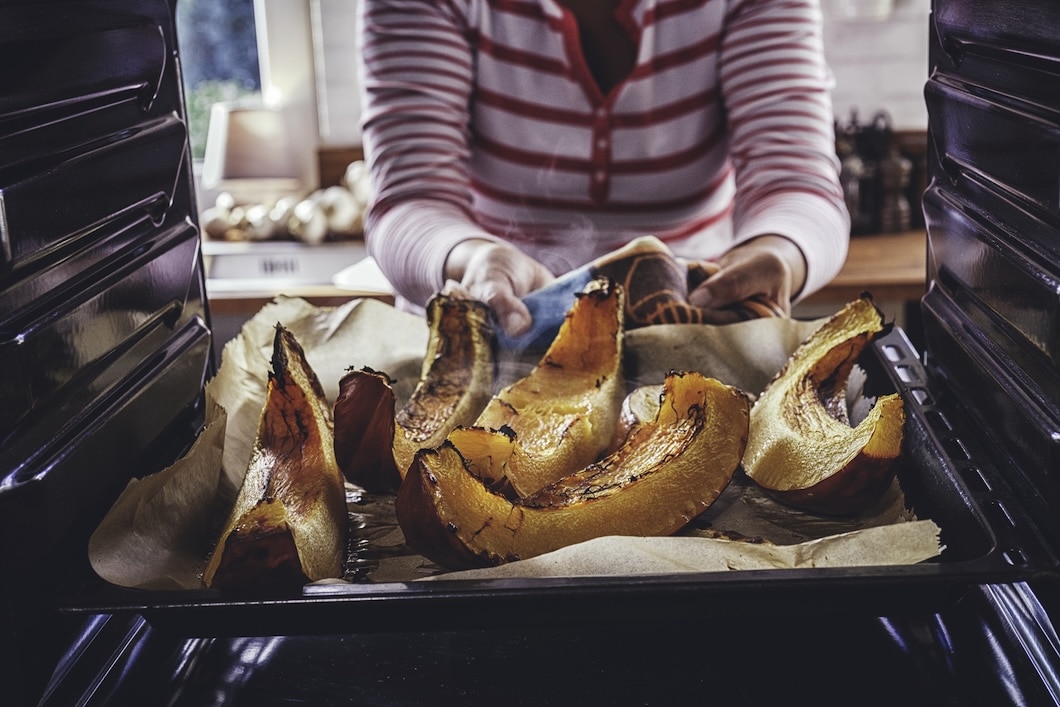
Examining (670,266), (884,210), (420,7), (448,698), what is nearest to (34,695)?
(448,698)

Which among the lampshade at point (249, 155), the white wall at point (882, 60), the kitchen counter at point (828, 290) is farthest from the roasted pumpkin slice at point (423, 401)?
the white wall at point (882, 60)

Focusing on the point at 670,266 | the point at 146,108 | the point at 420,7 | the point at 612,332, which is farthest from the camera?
the point at 420,7

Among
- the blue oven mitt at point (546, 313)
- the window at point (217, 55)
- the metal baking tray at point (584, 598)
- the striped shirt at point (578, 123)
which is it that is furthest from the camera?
the window at point (217, 55)

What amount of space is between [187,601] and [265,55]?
138 inches

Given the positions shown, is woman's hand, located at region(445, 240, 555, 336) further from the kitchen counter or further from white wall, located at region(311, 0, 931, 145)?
white wall, located at region(311, 0, 931, 145)

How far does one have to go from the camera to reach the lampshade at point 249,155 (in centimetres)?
351

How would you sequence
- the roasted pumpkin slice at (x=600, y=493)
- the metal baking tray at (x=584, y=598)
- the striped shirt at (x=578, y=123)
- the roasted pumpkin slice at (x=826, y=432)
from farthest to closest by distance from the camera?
1. the striped shirt at (x=578, y=123)
2. the roasted pumpkin slice at (x=826, y=432)
3. the roasted pumpkin slice at (x=600, y=493)
4. the metal baking tray at (x=584, y=598)

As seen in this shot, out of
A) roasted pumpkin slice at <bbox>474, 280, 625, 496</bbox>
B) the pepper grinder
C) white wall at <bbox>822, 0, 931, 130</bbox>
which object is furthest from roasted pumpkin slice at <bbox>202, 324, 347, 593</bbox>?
white wall at <bbox>822, 0, 931, 130</bbox>

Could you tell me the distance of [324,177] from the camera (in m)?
3.80

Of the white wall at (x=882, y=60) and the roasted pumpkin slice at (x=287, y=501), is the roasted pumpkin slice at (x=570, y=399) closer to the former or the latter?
the roasted pumpkin slice at (x=287, y=501)

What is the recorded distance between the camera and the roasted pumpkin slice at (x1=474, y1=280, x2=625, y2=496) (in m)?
0.94

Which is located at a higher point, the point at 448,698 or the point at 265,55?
the point at 265,55

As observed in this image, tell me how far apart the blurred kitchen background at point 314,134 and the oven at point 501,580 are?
202 cm

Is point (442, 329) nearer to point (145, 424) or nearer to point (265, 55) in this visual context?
point (145, 424)
